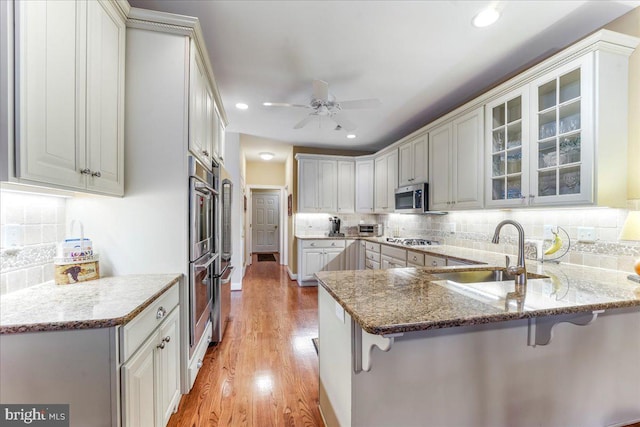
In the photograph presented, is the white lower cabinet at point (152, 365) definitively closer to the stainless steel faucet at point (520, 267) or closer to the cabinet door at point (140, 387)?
the cabinet door at point (140, 387)

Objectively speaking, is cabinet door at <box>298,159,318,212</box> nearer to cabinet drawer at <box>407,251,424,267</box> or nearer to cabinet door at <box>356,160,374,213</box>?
cabinet door at <box>356,160,374,213</box>

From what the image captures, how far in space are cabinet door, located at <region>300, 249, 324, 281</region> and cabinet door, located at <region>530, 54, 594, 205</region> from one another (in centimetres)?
318

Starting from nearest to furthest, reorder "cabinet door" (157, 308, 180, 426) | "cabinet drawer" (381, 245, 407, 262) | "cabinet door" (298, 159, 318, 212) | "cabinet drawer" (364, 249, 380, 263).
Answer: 1. "cabinet door" (157, 308, 180, 426)
2. "cabinet drawer" (381, 245, 407, 262)
3. "cabinet drawer" (364, 249, 380, 263)
4. "cabinet door" (298, 159, 318, 212)

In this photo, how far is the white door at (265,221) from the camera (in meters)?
8.59

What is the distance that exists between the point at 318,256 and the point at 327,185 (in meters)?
1.34

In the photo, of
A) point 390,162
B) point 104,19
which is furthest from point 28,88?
point 390,162

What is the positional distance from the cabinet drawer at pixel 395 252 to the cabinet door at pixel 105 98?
2897 millimetres

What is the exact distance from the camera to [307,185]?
16.0 ft

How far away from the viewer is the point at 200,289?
1986 mm

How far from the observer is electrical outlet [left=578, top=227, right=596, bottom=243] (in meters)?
1.91

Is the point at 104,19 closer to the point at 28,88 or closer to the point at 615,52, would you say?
the point at 28,88

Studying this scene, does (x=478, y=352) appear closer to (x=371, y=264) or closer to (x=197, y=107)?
(x=197, y=107)

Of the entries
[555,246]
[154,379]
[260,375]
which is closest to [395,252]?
[555,246]

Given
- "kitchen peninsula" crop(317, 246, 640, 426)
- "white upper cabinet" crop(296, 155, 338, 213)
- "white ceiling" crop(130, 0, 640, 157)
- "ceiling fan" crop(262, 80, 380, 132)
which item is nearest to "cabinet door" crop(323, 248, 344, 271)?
"white upper cabinet" crop(296, 155, 338, 213)
